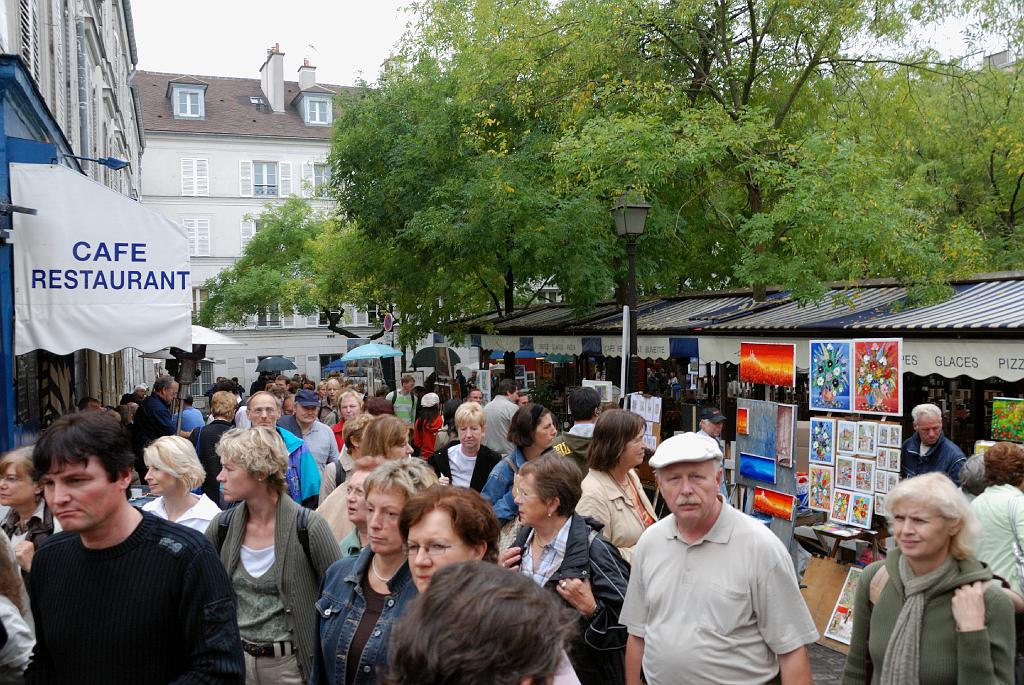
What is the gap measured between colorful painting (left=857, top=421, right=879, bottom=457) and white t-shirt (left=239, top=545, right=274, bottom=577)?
612cm

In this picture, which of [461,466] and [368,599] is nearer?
[368,599]

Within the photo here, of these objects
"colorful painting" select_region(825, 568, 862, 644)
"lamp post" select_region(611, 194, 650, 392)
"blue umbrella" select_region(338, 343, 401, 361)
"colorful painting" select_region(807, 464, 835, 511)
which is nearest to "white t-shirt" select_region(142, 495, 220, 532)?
"colorful painting" select_region(825, 568, 862, 644)

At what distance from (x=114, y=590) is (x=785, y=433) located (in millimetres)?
7627

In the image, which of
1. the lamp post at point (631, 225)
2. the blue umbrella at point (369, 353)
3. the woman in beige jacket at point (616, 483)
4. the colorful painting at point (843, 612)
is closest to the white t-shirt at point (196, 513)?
the woman in beige jacket at point (616, 483)

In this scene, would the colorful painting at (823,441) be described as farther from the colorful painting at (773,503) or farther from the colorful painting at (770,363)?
the colorful painting at (770,363)

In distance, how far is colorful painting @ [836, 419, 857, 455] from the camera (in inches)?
354

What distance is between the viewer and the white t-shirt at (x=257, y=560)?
4.33m

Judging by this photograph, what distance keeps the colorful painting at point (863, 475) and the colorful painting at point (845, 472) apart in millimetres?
42

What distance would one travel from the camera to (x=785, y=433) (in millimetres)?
9578

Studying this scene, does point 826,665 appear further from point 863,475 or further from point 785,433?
point 785,433

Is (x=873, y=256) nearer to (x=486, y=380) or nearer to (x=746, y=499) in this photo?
(x=746, y=499)

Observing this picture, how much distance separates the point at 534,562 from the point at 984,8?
57.2ft

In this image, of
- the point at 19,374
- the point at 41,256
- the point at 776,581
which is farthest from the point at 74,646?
the point at 19,374

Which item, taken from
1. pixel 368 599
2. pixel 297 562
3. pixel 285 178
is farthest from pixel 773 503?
pixel 285 178
